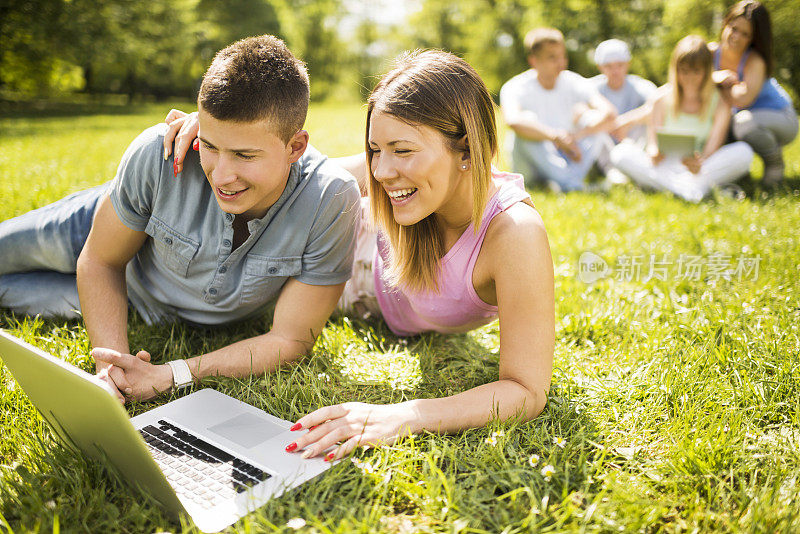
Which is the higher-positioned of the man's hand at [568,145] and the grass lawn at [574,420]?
the man's hand at [568,145]

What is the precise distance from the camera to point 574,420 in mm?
2367

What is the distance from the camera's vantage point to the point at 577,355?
119 inches

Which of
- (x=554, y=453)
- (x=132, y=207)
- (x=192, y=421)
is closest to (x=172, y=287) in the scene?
(x=132, y=207)

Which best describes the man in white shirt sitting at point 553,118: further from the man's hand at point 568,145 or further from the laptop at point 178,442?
the laptop at point 178,442

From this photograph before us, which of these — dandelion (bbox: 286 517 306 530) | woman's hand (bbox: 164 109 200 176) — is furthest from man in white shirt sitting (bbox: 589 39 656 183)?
dandelion (bbox: 286 517 306 530)

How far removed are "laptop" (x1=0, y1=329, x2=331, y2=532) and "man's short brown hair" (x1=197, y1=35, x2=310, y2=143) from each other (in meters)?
1.08

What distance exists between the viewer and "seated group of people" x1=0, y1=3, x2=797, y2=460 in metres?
2.24

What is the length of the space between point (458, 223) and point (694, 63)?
5.28 m

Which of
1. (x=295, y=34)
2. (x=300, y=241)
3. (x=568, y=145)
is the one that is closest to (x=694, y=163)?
(x=568, y=145)

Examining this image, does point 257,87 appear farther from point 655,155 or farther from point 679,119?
point 679,119

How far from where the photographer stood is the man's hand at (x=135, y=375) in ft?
7.34

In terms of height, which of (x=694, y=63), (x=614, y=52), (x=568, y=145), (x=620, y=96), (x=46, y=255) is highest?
(x=614, y=52)

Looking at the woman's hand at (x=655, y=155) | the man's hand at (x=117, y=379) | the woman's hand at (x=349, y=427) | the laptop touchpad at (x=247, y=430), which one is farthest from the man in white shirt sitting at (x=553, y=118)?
the man's hand at (x=117, y=379)

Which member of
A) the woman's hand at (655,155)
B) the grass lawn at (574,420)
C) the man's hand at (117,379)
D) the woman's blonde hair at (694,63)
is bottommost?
the grass lawn at (574,420)
